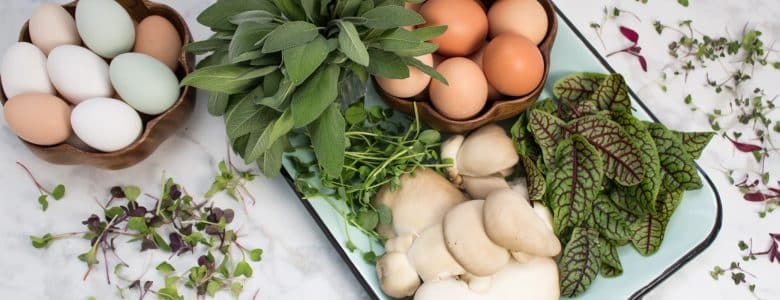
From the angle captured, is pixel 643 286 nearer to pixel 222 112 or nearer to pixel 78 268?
pixel 222 112

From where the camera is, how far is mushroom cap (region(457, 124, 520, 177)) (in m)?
0.74

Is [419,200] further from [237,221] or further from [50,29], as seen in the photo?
[50,29]

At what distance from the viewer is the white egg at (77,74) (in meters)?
0.71

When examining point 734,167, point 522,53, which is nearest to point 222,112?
point 522,53

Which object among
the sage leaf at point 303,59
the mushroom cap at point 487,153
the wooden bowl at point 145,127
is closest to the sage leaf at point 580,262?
the mushroom cap at point 487,153

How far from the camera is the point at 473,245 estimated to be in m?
0.68

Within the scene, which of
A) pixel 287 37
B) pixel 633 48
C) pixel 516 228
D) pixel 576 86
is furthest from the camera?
pixel 633 48

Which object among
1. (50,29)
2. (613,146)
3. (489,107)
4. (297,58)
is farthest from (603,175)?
(50,29)

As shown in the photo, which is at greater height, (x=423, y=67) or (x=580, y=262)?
(x=423, y=67)

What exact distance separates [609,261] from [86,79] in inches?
22.6

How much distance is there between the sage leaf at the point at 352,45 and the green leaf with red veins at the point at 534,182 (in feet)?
0.82

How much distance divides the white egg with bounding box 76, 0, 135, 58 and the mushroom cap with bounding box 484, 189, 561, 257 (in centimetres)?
42

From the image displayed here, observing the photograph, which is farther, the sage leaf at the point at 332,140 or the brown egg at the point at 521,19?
the brown egg at the point at 521,19

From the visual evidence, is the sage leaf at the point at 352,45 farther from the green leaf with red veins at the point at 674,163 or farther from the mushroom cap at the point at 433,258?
the green leaf with red veins at the point at 674,163
